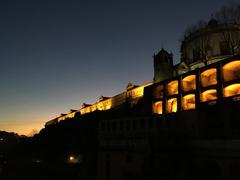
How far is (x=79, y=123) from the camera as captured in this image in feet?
141

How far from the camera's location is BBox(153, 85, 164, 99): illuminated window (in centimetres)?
3956

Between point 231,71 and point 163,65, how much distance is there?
22763 mm

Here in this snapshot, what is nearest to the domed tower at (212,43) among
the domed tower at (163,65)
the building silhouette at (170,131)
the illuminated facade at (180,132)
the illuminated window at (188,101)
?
the building silhouette at (170,131)

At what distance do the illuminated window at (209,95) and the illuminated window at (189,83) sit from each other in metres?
2.07

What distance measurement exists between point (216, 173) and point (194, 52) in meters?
34.2

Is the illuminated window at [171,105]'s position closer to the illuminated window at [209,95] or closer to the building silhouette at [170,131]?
the building silhouette at [170,131]

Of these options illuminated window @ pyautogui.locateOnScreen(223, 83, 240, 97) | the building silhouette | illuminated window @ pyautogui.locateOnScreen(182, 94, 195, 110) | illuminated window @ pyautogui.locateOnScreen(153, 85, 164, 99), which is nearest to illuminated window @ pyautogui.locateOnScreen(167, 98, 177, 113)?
the building silhouette

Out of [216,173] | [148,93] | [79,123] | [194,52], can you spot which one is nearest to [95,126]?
[79,123]

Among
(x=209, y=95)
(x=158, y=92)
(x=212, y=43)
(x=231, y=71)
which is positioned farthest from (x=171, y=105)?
(x=212, y=43)

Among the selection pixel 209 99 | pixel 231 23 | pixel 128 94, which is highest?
pixel 231 23

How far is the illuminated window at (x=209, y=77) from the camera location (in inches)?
1320

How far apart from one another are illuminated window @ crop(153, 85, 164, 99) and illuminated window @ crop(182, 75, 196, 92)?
428 centimetres

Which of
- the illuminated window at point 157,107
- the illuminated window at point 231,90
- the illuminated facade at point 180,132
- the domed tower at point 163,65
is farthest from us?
the domed tower at point 163,65

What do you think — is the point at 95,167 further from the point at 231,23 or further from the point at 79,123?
the point at 231,23
